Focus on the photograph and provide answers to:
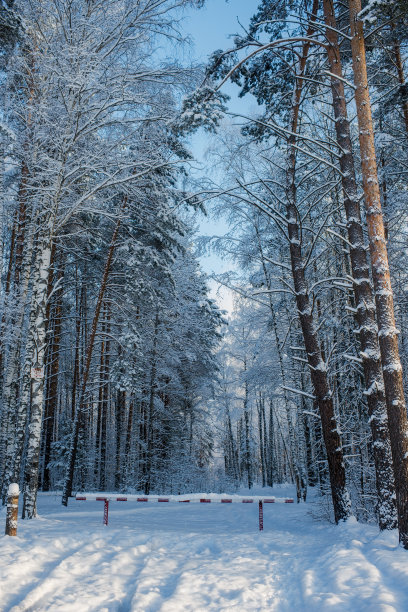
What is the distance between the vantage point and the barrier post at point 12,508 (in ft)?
21.5

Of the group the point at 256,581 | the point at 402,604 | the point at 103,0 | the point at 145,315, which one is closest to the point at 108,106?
the point at 103,0

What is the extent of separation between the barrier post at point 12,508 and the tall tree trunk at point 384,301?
17.9 feet

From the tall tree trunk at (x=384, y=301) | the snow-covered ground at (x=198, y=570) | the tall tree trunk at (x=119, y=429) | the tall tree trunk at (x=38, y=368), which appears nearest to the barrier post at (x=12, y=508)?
the snow-covered ground at (x=198, y=570)

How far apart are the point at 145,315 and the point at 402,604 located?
1692 centimetres

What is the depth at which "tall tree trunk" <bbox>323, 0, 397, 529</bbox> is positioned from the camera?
6.48 metres

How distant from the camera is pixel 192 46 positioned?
424 inches

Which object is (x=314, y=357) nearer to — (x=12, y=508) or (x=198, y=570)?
(x=198, y=570)

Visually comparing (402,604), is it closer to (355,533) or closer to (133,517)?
(355,533)

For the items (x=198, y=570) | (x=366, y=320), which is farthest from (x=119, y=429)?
(x=366, y=320)

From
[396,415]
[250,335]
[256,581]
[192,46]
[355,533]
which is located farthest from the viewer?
[250,335]

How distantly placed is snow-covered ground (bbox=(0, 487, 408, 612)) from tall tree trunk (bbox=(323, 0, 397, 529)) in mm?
631

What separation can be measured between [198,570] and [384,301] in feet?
14.4

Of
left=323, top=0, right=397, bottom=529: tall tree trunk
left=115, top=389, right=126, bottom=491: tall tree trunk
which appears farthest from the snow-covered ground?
left=115, top=389, right=126, bottom=491: tall tree trunk

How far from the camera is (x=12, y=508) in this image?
6602 millimetres
